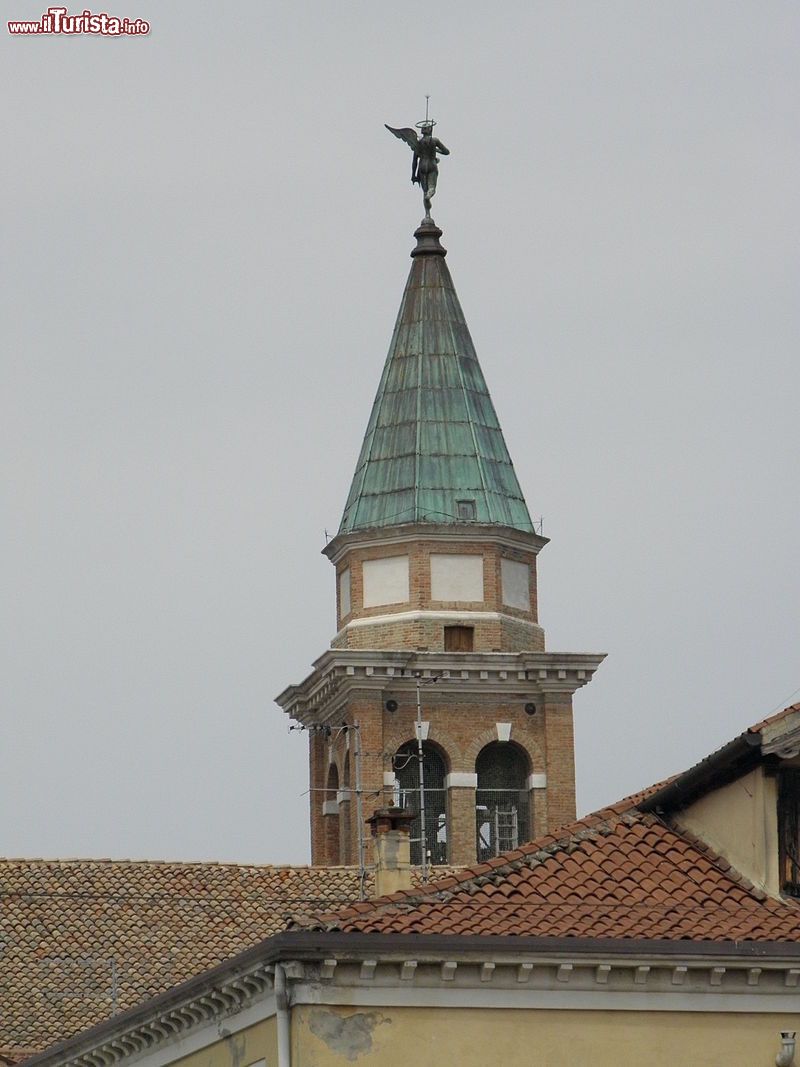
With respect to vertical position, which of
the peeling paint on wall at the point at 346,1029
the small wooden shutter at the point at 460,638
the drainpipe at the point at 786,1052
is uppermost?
the small wooden shutter at the point at 460,638

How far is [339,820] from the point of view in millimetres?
59844

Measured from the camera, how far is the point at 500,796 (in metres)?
59.1

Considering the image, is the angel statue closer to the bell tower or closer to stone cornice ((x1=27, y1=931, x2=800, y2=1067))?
the bell tower

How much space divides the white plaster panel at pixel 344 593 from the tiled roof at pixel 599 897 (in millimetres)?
29141

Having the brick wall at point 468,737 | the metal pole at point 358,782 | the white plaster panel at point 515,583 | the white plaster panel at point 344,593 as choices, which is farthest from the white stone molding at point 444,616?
the metal pole at point 358,782

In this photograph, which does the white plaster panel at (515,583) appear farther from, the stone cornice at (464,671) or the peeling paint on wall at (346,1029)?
the peeling paint on wall at (346,1029)

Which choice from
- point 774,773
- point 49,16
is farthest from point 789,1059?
point 49,16

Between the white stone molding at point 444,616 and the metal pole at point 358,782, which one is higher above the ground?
the white stone molding at point 444,616

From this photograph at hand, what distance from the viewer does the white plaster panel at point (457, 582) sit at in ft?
196

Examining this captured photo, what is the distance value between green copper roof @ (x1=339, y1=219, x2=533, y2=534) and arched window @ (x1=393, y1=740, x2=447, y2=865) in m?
4.01

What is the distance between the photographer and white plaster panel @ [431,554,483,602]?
59.6 meters

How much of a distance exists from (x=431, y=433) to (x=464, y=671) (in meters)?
4.68

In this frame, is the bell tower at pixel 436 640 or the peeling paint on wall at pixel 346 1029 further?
the bell tower at pixel 436 640

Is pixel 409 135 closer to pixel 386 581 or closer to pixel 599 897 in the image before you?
pixel 386 581
